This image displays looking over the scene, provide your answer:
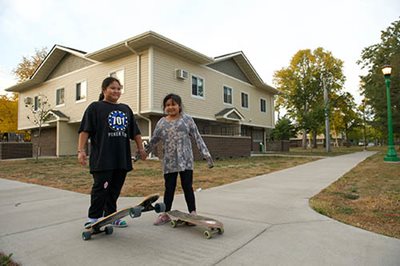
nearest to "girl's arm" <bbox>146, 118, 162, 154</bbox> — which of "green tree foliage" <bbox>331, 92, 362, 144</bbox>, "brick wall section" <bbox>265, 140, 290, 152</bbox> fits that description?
"brick wall section" <bbox>265, 140, 290, 152</bbox>

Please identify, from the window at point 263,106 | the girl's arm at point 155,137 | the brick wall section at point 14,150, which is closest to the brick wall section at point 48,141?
the brick wall section at point 14,150

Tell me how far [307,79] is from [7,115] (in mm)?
32120

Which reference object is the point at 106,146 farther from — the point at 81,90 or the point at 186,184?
the point at 81,90

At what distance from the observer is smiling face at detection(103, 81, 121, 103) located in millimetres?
3168

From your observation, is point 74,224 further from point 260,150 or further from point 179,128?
point 260,150

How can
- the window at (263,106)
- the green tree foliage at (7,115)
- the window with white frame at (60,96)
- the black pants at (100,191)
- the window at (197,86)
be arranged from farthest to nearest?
1. the green tree foliage at (7,115)
2. the window at (263,106)
3. the window with white frame at (60,96)
4. the window at (197,86)
5. the black pants at (100,191)

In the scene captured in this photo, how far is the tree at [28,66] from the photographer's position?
113 ft

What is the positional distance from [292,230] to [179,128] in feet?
5.79

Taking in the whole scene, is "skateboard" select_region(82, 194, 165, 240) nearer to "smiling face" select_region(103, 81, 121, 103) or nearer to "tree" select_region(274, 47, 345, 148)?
"smiling face" select_region(103, 81, 121, 103)

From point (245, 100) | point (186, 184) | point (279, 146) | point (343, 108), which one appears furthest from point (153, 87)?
point (343, 108)

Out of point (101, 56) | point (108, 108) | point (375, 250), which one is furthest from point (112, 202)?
point (101, 56)

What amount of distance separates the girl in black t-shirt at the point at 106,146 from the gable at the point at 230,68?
16.3 meters

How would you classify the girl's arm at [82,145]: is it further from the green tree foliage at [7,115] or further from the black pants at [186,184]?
the green tree foliage at [7,115]

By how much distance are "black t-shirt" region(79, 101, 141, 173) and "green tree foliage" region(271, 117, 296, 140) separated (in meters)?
28.6
